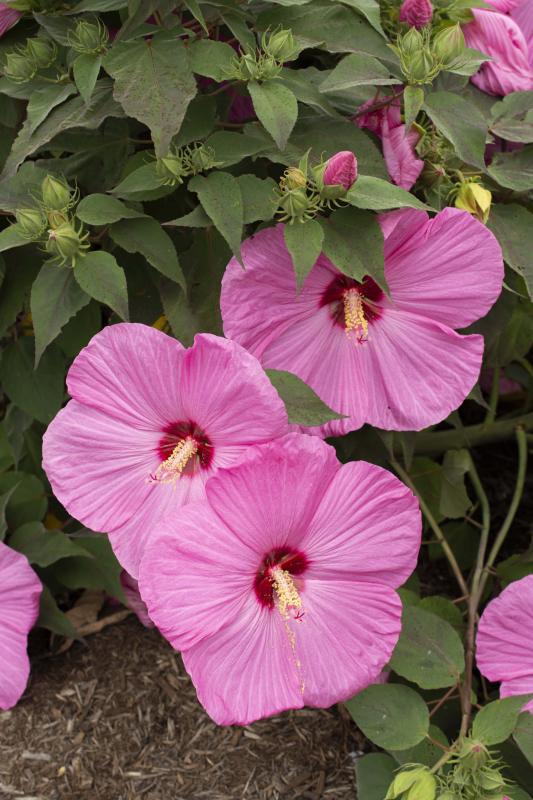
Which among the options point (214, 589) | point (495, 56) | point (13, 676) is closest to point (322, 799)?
point (13, 676)

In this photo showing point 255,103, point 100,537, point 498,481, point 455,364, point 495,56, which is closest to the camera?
point 255,103

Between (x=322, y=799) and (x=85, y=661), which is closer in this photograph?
(x=322, y=799)

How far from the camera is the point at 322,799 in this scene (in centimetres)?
168

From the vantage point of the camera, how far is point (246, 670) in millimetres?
1249

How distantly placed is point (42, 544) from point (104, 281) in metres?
0.73

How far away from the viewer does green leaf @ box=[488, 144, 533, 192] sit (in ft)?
4.65

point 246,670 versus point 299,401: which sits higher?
point 299,401

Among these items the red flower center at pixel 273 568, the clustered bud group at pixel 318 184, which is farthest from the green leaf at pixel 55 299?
the red flower center at pixel 273 568

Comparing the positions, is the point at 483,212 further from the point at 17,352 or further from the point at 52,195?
the point at 17,352

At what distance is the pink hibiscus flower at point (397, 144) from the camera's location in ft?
4.39

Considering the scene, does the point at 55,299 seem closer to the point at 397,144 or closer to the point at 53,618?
the point at 397,144

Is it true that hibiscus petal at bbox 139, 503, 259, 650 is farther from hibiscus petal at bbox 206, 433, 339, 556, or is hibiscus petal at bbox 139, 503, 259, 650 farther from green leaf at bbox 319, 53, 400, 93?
green leaf at bbox 319, 53, 400, 93

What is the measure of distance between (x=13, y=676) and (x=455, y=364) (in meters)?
0.90

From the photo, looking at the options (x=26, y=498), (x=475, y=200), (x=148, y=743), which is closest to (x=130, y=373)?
(x=475, y=200)
